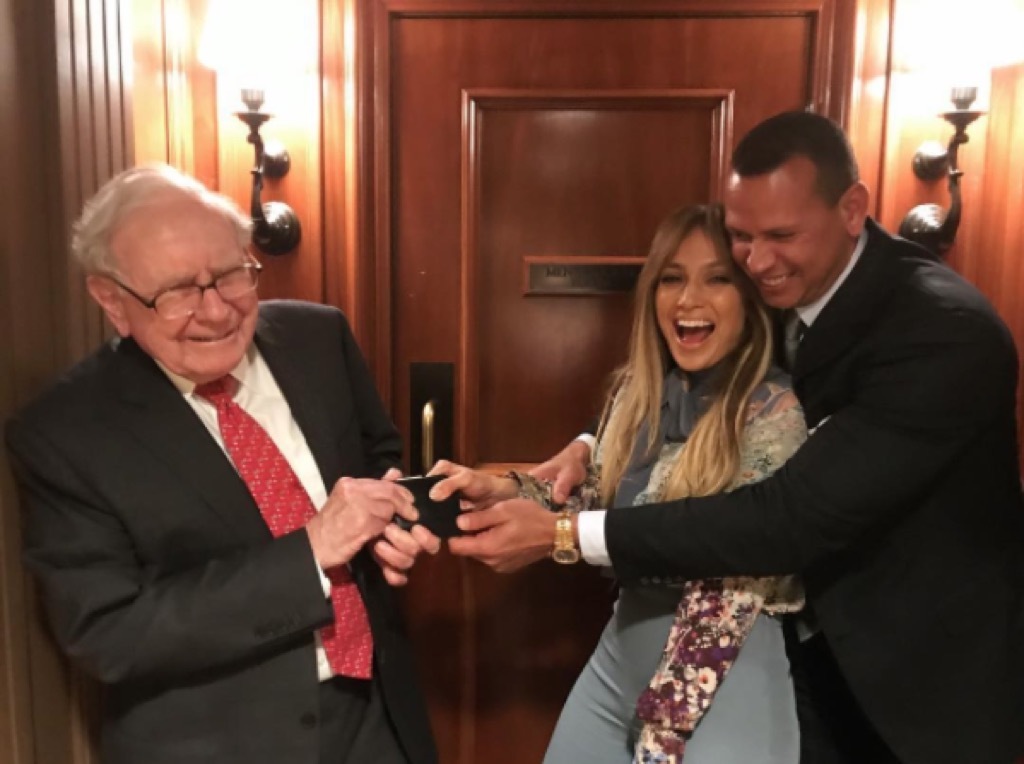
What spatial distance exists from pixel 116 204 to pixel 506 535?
2.42ft

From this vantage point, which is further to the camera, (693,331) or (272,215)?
(272,215)

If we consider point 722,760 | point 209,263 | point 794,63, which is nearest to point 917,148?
point 794,63

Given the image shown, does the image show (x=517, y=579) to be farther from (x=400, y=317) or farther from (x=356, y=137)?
(x=356, y=137)

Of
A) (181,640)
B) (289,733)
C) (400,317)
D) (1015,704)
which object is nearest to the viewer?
(181,640)

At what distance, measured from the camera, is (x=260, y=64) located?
1.68 meters

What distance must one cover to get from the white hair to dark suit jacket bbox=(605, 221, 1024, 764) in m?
0.78

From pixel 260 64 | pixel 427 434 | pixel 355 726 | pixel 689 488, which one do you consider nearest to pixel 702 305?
pixel 689 488

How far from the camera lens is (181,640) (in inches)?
43.6

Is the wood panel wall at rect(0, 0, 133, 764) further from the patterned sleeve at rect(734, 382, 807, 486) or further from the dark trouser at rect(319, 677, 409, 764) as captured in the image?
the patterned sleeve at rect(734, 382, 807, 486)

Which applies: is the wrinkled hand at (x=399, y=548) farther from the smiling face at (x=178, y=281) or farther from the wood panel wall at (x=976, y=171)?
the wood panel wall at (x=976, y=171)

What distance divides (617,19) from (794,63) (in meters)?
0.38

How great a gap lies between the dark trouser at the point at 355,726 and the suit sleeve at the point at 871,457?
0.50 metres

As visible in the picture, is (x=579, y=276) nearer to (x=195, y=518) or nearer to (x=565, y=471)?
(x=565, y=471)

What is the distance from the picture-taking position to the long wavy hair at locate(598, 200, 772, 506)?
4.37ft
